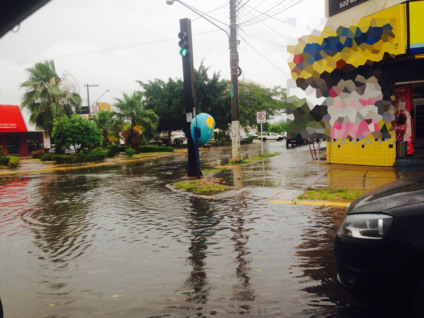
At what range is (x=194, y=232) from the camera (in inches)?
248

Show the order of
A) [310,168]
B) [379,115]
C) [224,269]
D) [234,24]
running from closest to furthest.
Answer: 1. [224,269]
2. [379,115]
3. [310,168]
4. [234,24]

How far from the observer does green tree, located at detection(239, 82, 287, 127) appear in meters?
48.3

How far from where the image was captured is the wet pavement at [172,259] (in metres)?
3.62

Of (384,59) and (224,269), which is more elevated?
(384,59)

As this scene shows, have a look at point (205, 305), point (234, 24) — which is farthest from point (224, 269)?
point (234, 24)

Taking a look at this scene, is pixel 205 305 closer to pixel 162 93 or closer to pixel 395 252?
pixel 395 252

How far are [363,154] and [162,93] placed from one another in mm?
28214

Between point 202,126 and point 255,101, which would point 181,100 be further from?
point 202,126

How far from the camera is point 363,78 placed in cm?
1358

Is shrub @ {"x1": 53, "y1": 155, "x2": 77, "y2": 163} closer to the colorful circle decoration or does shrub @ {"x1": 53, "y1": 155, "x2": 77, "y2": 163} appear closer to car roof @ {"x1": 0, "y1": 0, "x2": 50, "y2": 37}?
the colorful circle decoration

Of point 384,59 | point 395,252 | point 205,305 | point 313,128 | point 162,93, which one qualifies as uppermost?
point 162,93

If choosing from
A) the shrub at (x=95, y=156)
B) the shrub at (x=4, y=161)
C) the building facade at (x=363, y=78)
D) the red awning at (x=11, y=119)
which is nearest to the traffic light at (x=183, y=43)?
the building facade at (x=363, y=78)

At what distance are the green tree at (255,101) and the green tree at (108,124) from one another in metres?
18.3

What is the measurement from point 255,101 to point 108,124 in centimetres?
2336
